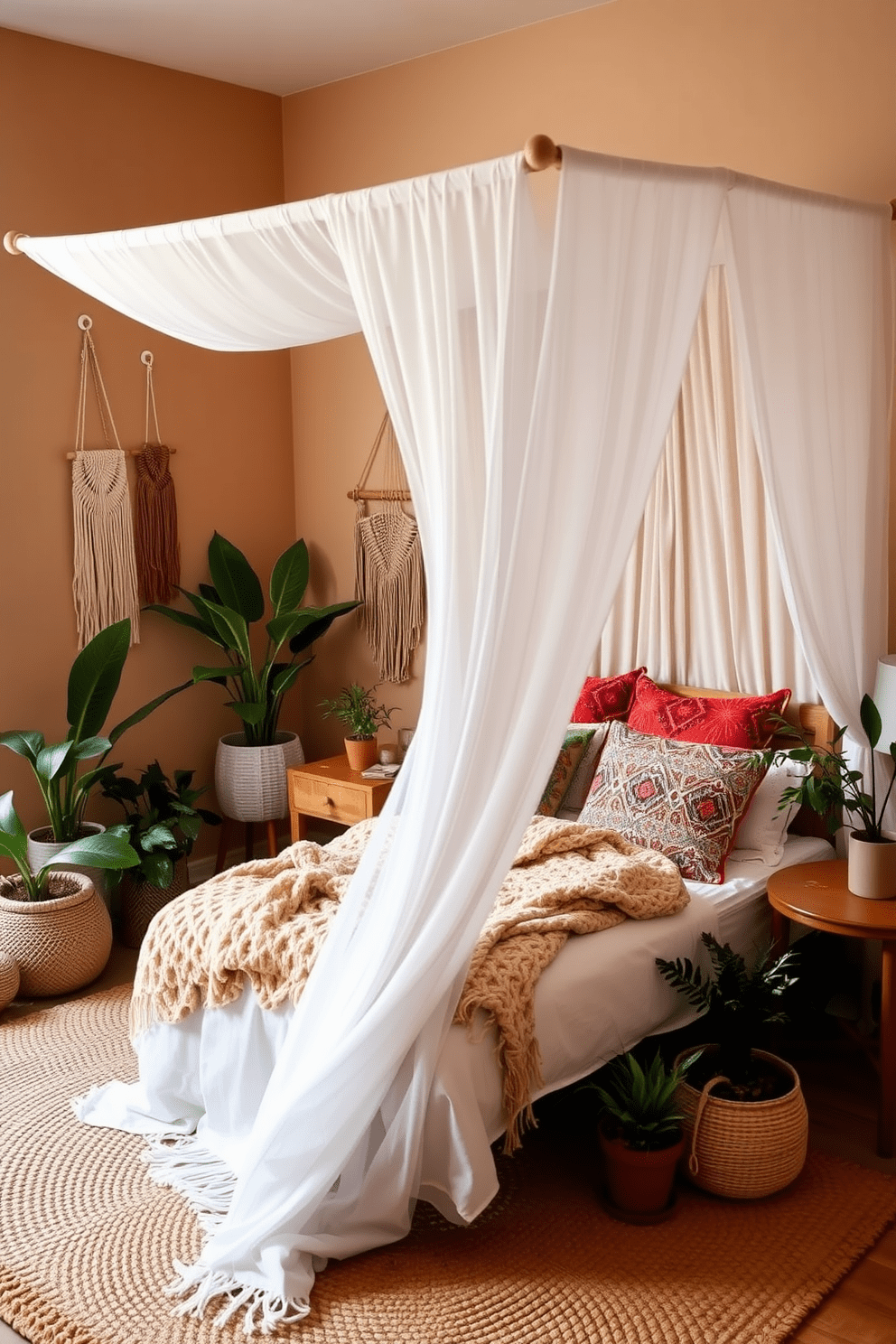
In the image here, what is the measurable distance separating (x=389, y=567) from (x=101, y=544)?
3.34ft

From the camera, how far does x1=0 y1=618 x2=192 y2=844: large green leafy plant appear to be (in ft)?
13.0

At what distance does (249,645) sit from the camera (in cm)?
475

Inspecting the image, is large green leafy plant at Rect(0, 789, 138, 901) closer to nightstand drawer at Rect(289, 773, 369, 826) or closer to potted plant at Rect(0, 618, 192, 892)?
potted plant at Rect(0, 618, 192, 892)

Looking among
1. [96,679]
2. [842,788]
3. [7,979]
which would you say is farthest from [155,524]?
[842,788]

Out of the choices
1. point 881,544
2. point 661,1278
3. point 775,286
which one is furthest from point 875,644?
point 661,1278

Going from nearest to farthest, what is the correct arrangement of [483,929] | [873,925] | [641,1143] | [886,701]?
[641,1143], [483,929], [873,925], [886,701]

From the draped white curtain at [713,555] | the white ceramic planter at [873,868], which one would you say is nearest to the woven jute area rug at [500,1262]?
the white ceramic planter at [873,868]

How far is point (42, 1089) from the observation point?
10.9 feet

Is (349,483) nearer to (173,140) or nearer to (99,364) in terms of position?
(99,364)

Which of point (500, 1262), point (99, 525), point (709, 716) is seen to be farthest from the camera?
point (99, 525)

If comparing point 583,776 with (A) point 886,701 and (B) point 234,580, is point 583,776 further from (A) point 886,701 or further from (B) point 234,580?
(B) point 234,580

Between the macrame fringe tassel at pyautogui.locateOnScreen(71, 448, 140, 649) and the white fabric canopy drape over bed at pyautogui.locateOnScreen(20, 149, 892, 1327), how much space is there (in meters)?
1.71

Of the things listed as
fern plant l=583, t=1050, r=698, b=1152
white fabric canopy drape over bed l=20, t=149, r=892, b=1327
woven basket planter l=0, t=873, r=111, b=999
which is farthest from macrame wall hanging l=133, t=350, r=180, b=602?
fern plant l=583, t=1050, r=698, b=1152

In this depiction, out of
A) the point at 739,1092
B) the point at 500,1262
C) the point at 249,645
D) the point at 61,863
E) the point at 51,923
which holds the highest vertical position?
the point at 249,645
